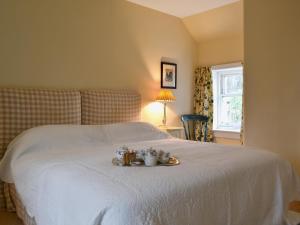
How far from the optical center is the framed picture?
4305 mm

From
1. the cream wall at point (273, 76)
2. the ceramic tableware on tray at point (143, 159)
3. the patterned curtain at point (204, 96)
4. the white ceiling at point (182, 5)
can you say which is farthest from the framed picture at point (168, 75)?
the ceramic tableware on tray at point (143, 159)

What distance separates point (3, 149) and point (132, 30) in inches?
91.7

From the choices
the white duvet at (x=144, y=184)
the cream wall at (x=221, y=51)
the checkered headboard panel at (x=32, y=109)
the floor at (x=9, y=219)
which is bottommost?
the floor at (x=9, y=219)

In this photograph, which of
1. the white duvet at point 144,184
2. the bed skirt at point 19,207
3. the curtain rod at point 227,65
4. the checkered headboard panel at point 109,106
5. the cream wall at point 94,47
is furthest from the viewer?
the curtain rod at point 227,65

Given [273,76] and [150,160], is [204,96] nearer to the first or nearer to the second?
[273,76]

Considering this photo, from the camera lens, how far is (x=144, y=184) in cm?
143

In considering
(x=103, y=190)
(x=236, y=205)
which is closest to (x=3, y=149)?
(x=103, y=190)

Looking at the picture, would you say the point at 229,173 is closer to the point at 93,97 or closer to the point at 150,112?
the point at 93,97

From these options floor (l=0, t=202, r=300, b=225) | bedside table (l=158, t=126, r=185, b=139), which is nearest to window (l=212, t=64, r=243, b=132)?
bedside table (l=158, t=126, r=185, b=139)

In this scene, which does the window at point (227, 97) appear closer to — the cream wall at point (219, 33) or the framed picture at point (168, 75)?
the cream wall at point (219, 33)

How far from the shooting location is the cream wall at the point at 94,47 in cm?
287

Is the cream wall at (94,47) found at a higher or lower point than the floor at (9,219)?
higher

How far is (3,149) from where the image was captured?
2660mm

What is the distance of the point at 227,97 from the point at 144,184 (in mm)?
3612
